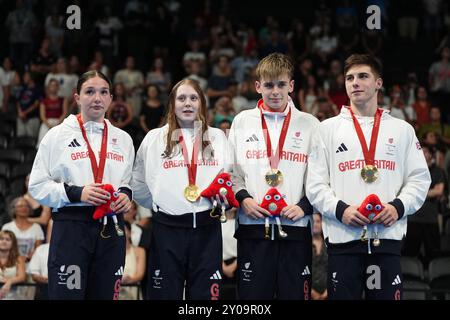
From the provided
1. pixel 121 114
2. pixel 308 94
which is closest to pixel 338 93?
pixel 308 94

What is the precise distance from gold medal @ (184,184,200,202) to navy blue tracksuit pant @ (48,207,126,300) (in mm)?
664

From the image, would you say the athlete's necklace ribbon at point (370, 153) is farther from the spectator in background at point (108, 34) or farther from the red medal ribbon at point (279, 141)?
the spectator in background at point (108, 34)

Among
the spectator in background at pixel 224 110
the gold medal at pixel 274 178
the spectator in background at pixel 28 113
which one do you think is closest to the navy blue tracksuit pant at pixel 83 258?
the gold medal at pixel 274 178

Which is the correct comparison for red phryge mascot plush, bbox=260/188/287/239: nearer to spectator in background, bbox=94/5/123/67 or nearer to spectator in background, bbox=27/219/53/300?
spectator in background, bbox=27/219/53/300

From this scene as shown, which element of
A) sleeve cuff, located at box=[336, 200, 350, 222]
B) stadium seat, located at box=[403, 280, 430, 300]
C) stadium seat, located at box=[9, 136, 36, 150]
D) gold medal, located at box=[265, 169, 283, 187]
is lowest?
stadium seat, located at box=[403, 280, 430, 300]

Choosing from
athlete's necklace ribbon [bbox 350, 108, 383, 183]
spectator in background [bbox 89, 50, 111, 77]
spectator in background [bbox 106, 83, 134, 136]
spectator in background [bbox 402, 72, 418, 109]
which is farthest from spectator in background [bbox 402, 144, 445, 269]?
spectator in background [bbox 89, 50, 111, 77]

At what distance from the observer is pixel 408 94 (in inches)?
577

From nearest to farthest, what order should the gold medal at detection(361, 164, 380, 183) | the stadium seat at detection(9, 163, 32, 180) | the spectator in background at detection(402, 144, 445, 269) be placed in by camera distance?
1. the gold medal at detection(361, 164, 380, 183)
2. the spectator in background at detection(402, 144, 445, 269)
3. the stadium seat at detection(9, 163, 32, 180)

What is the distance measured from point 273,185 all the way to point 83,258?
1.65m

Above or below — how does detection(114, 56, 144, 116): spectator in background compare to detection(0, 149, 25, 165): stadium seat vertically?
above

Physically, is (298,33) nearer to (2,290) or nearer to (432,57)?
(432,57)

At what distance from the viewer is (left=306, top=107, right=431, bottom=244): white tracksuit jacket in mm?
6473

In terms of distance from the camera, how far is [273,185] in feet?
21.9
